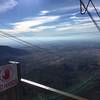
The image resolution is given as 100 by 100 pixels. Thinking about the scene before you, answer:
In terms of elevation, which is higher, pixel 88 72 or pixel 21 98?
pixel 21 98

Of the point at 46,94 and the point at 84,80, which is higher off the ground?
the point at 46,94

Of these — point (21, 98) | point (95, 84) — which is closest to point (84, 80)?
point (95, 84)

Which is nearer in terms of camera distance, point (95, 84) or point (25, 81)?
point (25, 81)

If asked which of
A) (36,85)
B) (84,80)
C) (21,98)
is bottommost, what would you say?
(84,80)

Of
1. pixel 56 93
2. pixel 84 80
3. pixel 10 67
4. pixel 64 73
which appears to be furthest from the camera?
pixel 64 73

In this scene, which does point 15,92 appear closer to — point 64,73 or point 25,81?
point 25,81

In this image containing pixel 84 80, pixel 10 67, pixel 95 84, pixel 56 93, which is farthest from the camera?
pixel 84 80

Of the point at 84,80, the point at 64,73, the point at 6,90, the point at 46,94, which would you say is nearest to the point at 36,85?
the point at 46,94

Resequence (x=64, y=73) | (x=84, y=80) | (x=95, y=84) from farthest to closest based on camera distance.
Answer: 1. (x=64, y=73)
2. (x=84, y=80)
3. (x=95, y=84)

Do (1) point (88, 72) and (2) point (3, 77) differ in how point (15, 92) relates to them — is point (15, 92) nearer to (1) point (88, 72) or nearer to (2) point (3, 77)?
(2) point (3, 77)
